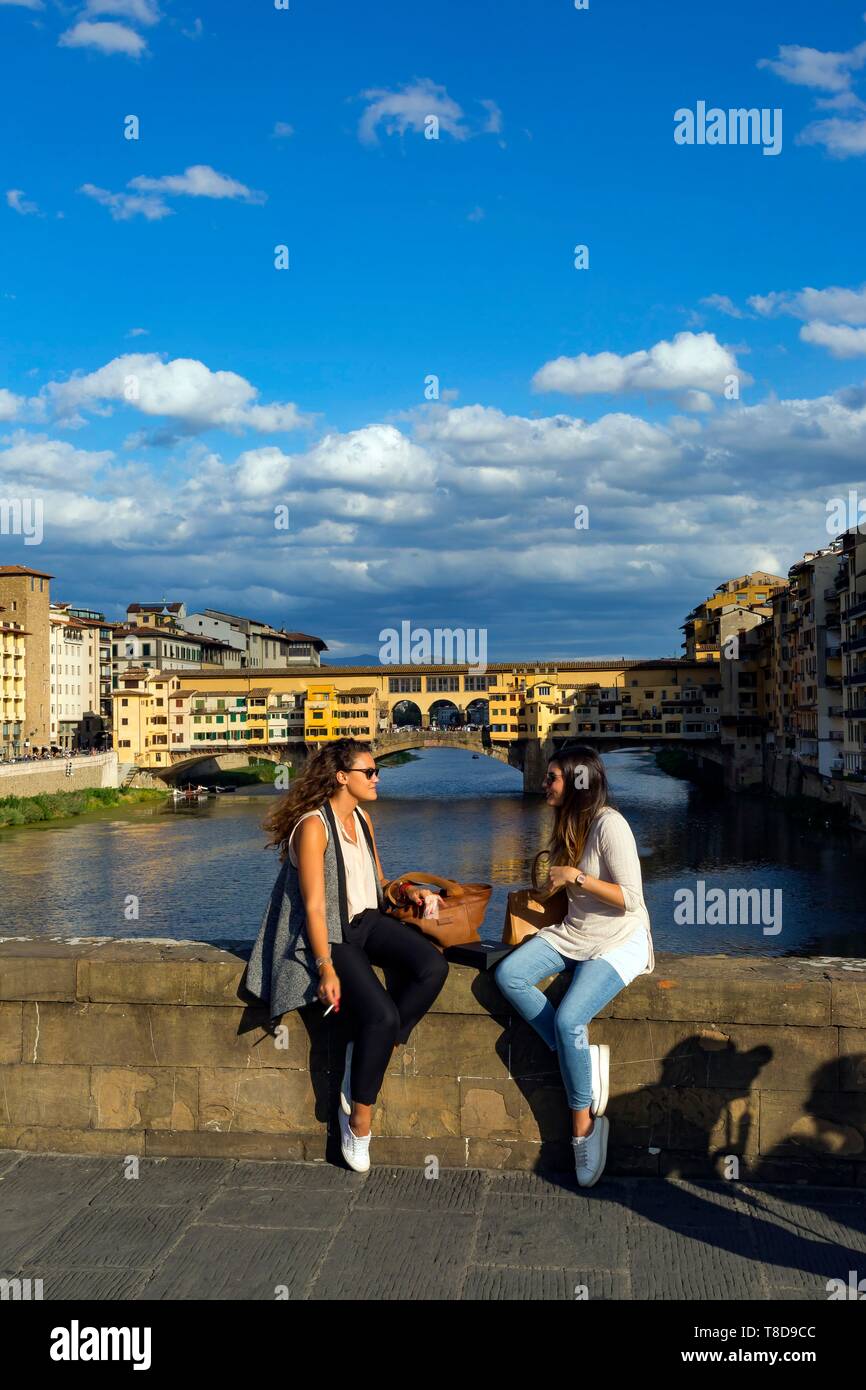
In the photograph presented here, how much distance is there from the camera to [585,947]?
14.9ft

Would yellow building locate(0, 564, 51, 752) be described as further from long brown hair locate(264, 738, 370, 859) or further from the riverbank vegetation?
long brown hair locate(264, 738, 370, 859)

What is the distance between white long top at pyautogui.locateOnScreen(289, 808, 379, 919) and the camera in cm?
462

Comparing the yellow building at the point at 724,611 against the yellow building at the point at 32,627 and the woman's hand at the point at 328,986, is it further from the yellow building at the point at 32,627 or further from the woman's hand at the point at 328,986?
the woman's hand at the point at 328,986

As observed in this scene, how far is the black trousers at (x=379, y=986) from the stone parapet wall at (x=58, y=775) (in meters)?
56.8

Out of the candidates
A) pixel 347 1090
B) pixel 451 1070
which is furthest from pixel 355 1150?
pixel 451 1070

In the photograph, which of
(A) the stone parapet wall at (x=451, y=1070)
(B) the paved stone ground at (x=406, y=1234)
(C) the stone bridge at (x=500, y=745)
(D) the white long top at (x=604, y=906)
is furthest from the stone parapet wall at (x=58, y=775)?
(D) the white long top at (x=604, y=906)

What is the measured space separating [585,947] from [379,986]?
2.71 feet

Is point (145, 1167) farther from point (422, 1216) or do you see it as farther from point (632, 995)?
point (632, 995)

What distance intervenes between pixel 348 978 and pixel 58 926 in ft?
94.1

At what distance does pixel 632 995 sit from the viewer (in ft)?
14.9

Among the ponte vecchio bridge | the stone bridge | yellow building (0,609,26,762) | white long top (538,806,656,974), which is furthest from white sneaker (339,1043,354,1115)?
yellow building (0,609,26,762)

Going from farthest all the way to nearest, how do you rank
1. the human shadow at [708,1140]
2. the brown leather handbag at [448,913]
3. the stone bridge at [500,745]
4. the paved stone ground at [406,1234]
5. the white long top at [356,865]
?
the stone bridge at [500,745] → the brown leather handbag at [448,913] → the white long top at [356,865] → the human shadow at [708,1140] → the paved stone ground at [406,1234]

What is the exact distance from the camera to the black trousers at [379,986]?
14.6 feet
